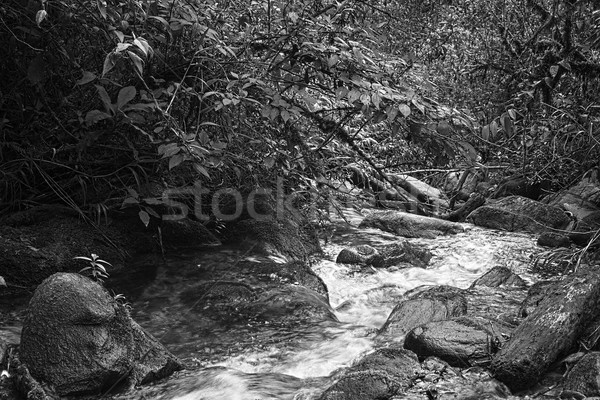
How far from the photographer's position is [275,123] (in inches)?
203

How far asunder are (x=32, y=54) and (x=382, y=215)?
4.92 metres

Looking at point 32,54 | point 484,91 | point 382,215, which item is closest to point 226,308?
point 32,54

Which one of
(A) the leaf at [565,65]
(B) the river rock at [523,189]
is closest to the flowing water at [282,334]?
(A) the leaf at [565,65]

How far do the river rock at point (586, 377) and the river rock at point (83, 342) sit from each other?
203 cm

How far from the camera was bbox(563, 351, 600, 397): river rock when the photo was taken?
112 inches

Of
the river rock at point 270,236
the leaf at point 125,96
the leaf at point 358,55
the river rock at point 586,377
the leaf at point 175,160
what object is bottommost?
the river rock at point 270,236

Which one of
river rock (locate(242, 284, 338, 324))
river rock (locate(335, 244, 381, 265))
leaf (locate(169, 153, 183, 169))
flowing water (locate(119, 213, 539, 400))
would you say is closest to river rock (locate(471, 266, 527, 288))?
flowing water (locate(119, 213, 539, 400))

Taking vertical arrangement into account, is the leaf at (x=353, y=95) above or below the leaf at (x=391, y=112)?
above

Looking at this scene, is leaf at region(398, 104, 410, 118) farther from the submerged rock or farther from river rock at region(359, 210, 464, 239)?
river rock at region(359, 210, 464, 239)

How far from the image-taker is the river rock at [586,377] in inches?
112

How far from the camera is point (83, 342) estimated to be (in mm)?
3209

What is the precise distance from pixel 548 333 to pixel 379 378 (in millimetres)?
971

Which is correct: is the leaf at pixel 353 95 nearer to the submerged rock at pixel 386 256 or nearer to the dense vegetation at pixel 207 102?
the dense vegetation at pixel 207 102

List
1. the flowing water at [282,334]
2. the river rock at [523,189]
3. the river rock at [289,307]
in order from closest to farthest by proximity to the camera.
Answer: the flowing water at [282,334]
the river rock at [289,307]
the river rock at [523,189]
